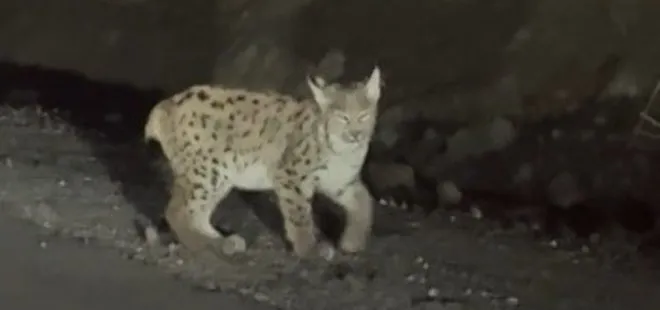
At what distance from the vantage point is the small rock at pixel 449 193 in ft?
7.29

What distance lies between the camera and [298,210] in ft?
6.29

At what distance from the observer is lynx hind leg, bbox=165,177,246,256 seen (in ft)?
6.38

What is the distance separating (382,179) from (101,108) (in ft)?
2.34

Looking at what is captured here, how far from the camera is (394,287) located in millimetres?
1801

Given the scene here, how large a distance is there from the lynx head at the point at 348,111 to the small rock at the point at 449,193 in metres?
0.39

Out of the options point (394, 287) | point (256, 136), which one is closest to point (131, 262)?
point (256, 136)

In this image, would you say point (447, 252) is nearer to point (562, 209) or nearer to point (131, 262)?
point (562, 209)

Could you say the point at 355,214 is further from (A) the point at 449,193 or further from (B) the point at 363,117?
(A) the point at 449,193

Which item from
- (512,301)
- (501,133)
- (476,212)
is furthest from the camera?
(501,133)

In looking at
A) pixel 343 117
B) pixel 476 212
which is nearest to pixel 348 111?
pixel 343 117

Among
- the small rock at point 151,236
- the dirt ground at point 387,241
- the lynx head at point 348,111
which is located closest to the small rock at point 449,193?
the dirt ground at point 387,241

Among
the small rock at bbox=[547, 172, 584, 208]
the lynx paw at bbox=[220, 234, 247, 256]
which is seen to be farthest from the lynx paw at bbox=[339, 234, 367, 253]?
the small rock at bbox=[547, 172, 584, 208]

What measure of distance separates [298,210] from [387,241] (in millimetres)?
160

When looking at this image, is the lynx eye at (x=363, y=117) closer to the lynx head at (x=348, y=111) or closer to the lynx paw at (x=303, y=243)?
the lynx head at (x=348, y=111)
